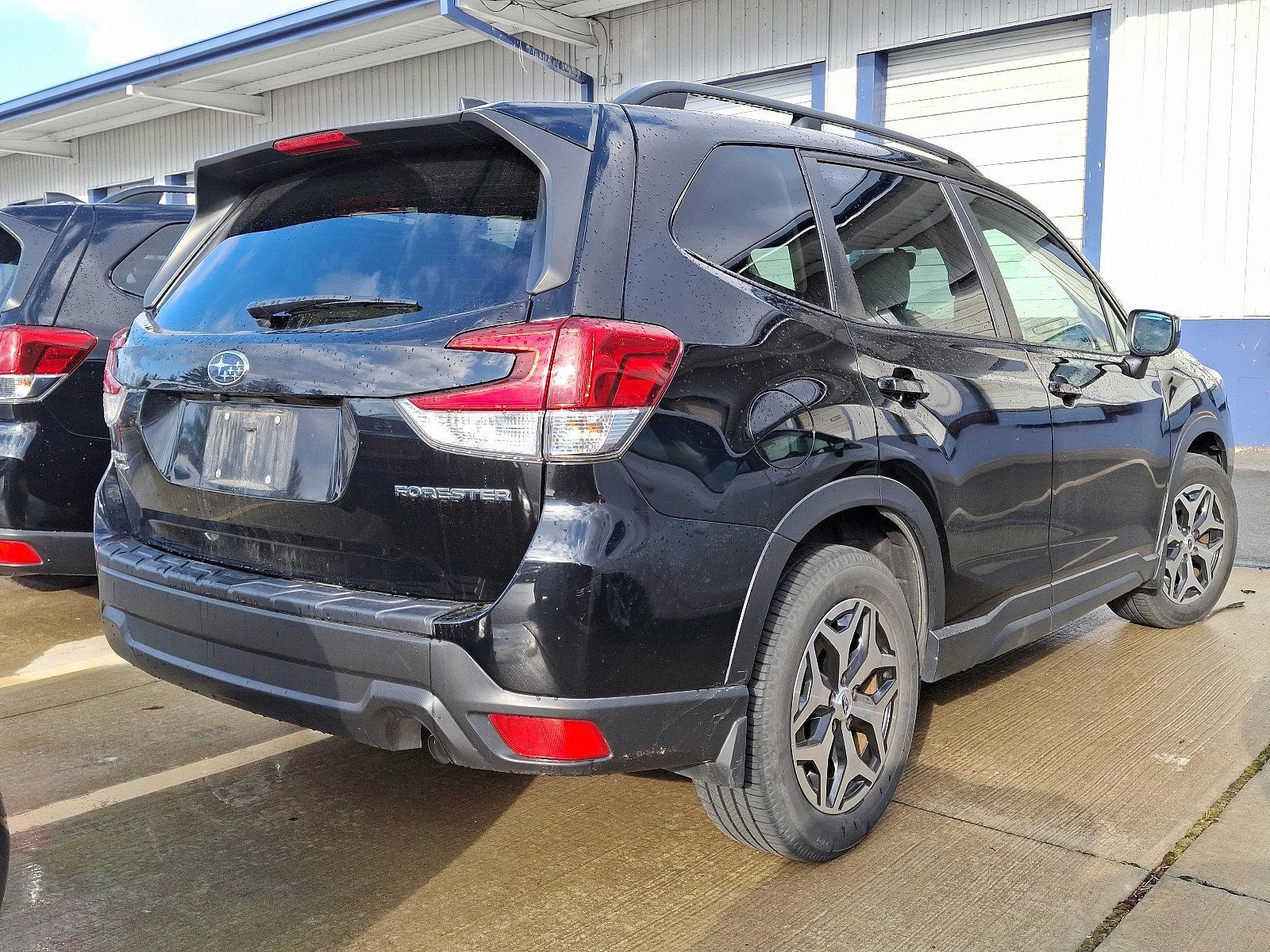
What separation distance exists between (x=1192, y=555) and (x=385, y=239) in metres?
3.78

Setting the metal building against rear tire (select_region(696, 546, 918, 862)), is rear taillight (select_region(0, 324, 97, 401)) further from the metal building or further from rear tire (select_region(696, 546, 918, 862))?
the metal building

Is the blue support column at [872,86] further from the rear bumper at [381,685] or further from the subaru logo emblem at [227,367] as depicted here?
the rear bumper at [381,685]

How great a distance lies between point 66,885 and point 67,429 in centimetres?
228

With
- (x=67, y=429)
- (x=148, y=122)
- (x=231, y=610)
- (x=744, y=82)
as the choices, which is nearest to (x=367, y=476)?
(x=231, y=610)

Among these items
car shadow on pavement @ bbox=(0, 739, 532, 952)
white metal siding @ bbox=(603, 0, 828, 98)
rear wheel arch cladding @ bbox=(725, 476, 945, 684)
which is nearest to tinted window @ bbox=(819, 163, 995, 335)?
rear wheel arch cladding @ bbox=(725, 476, 945, 684)

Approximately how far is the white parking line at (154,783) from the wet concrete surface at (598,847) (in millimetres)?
17

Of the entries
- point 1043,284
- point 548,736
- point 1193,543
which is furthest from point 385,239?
point 1193,543

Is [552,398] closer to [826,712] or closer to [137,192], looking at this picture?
[826,712]

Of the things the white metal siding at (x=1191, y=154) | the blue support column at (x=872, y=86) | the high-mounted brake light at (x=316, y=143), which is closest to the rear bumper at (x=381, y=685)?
the high-mounted brake light at (x=316, y=143)

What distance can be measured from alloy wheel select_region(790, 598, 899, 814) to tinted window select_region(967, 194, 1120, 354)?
Result: 1332 mm

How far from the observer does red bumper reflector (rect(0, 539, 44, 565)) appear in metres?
4.39

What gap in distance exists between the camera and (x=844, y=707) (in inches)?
110

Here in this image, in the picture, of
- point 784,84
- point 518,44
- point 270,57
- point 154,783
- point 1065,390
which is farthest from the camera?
point 270,57

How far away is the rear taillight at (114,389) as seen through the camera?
3.01 metres
